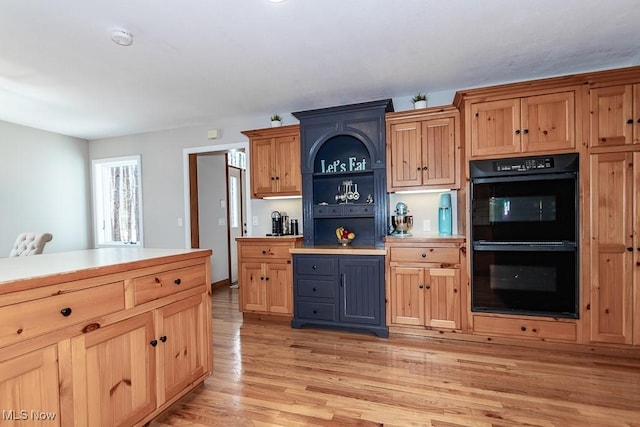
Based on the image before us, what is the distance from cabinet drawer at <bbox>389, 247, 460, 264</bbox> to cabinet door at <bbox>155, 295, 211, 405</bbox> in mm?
1834

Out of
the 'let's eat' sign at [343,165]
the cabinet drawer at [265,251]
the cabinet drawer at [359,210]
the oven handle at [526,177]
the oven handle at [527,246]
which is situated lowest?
the cabinet drawer at [265,251]

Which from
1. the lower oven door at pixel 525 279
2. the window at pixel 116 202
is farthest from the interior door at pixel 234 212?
the lower oven door at pixel 525 279

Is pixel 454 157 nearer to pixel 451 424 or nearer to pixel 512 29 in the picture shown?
pixel 512 29

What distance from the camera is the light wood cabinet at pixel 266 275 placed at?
3.45m

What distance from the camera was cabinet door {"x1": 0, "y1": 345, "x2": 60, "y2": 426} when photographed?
108cm

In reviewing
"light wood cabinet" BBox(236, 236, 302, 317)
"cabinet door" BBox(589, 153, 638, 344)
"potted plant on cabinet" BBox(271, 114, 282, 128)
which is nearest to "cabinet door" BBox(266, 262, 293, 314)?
"light wood cabinet" BBox(236, 236, 302, 317)

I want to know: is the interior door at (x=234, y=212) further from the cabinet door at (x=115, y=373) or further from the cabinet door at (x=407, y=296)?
the cabinet door at (x=115, y=373)

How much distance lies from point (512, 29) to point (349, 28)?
1.20m

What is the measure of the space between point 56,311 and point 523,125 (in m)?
3.39

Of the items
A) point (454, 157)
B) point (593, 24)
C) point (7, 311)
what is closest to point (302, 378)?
point (7, 311)

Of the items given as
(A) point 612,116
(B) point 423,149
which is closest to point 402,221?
(B) point 423,149

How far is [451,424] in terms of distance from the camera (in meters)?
1.73

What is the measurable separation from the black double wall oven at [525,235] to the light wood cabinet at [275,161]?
1.93 meters

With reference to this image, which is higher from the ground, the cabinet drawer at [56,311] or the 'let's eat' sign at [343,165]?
the 'let's eat' sign at [343,165]
